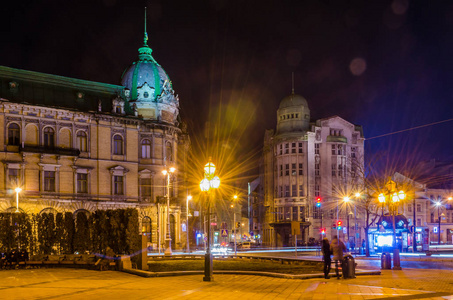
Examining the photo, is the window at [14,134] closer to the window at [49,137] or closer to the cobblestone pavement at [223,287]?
the window at [49,137]

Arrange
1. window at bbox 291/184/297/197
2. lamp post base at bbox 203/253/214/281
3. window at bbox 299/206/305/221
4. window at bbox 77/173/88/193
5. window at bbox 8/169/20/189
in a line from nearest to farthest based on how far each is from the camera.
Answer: lamp post base at bbox 203/253/214/281, window at bbox 8/169/20/189, window at bbox 77/173/88/193, window at bbox 299/206/305/221, window at bbox 291/184/297/197

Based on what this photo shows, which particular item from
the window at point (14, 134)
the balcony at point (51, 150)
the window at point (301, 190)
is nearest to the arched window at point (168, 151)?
the balcony at point (51, 150)

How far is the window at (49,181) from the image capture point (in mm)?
58844

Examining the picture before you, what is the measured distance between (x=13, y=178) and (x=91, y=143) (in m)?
9.72

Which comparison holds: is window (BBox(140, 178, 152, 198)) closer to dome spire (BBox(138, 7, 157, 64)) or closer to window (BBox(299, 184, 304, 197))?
dome spire (BBox(138, 7, 157, 64))

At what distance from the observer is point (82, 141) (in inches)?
2441

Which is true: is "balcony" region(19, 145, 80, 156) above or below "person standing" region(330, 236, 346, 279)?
above

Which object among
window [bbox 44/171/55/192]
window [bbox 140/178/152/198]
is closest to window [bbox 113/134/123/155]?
window [bbox 140/178/152/198]

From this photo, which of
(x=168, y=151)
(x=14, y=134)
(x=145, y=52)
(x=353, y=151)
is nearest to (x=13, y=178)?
(x=14, y=134)

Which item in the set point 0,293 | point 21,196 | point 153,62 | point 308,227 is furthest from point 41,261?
point 308,227

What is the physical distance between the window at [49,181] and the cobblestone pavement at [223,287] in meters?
34.3

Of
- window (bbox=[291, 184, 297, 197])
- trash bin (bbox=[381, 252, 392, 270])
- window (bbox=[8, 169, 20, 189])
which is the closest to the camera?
trash bin (bbox=[381, 252, 392, 270])

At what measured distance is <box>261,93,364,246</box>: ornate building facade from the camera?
3250 inches

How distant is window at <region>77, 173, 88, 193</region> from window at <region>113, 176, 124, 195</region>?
346 centimetres
